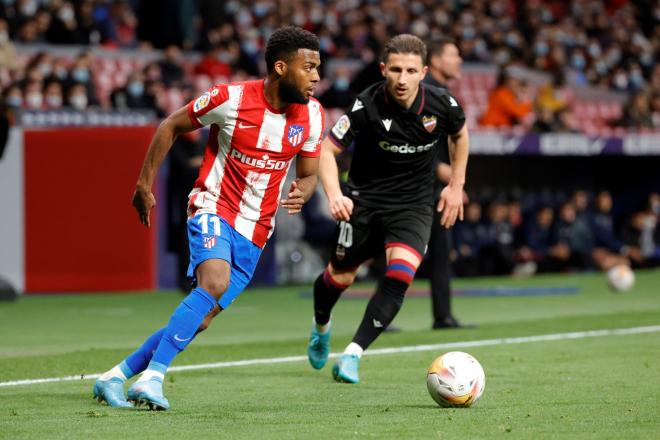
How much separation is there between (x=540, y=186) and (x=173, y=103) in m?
7.91

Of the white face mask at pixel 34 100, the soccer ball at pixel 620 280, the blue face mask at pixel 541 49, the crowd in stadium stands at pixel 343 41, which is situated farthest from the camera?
the blue face mask at pixel 541 49

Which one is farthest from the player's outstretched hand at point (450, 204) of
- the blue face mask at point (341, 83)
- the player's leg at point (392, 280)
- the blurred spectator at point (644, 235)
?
the blurred spectator at point (644, 235)

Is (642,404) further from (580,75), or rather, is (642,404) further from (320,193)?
(580,75)

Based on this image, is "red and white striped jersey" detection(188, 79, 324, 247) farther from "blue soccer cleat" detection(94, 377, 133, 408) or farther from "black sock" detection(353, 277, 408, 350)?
"black sock" detection(353, 277, 408, 350)

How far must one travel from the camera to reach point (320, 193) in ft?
60.3

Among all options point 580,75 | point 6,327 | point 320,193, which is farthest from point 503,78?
point 6,327

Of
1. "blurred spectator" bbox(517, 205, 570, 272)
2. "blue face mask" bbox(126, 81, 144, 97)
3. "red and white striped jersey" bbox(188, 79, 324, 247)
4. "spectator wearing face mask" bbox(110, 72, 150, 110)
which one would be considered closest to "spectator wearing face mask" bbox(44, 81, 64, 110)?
"spectator wearing face mask" bbox(110, 72, 150, 110)

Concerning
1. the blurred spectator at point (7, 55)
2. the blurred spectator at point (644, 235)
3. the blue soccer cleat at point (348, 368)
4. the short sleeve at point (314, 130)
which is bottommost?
the blurred spectator at point (644, 235)

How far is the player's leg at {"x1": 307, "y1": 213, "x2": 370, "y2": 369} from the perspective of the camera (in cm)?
852

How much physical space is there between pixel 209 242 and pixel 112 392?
892 millimetres

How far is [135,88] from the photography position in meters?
18.8

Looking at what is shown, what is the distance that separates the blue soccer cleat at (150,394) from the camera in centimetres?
647

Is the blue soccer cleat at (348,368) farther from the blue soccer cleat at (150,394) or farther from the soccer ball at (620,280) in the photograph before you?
the soccer ball at (620,280)

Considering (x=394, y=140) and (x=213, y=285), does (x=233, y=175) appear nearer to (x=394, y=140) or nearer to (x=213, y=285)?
(x=213, y=285)
